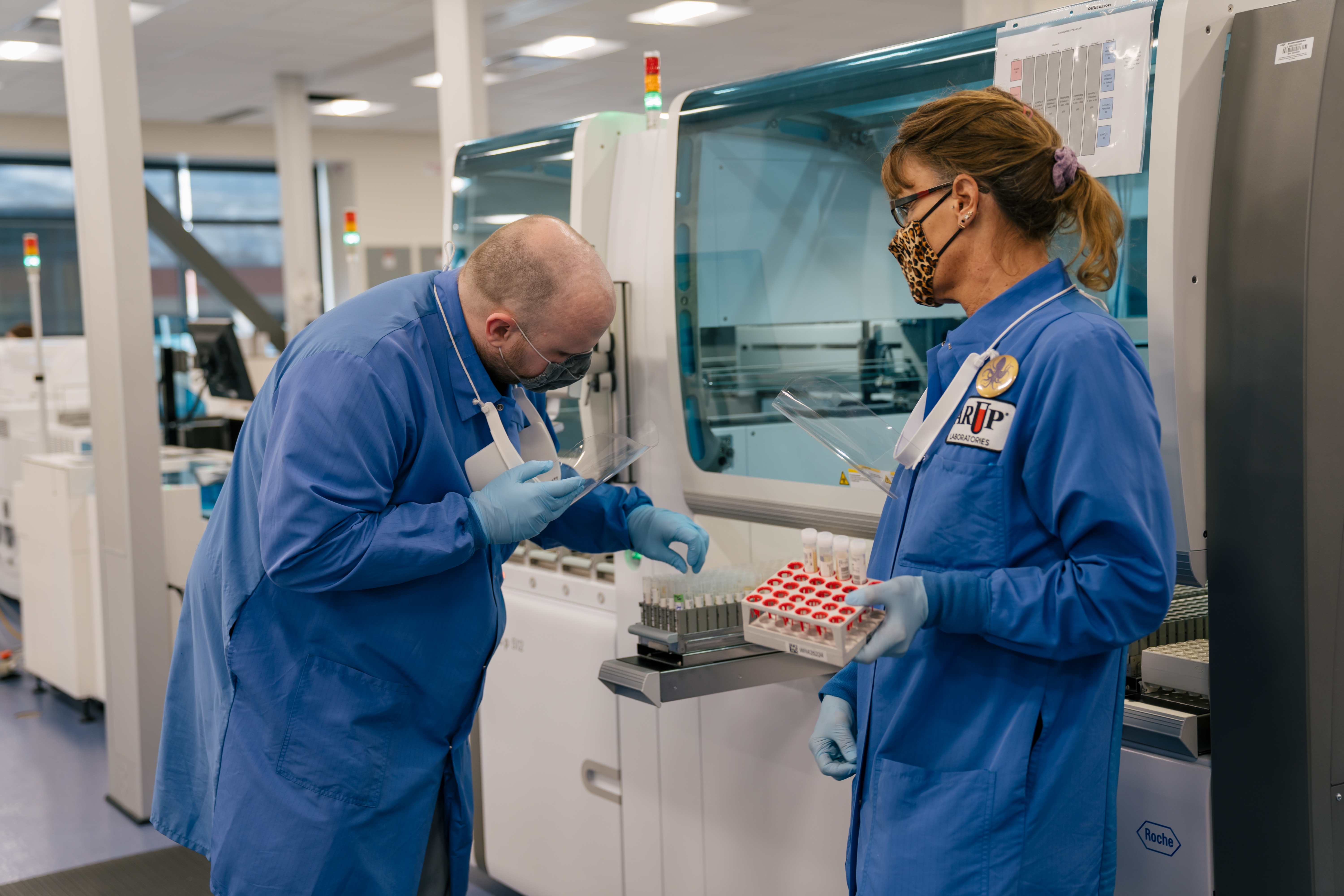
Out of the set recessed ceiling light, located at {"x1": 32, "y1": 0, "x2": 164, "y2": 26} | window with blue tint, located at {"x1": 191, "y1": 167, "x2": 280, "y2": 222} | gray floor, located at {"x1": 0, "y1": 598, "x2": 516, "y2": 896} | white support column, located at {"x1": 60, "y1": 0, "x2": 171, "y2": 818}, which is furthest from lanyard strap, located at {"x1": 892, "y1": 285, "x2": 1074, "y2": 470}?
window with blue tint, located at {"x1": 191, "y1": 167, "x2": 280, "y2": 222}

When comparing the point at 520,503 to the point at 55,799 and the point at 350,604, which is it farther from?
the point at 55,799

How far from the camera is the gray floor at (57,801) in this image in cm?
332

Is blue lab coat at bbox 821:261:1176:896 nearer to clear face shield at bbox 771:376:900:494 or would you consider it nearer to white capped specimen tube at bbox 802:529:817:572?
clear face shield at bbox 771:376:900:494

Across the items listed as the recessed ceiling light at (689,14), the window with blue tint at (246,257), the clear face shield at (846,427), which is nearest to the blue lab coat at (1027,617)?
the clear face shield at (846,427)

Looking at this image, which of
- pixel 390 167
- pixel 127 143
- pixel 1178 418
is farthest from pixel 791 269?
pixel 390 167

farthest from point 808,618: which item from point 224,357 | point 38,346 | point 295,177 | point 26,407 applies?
point 295,177

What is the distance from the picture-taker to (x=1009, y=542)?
1.30m

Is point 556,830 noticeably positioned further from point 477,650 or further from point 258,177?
point 258,177

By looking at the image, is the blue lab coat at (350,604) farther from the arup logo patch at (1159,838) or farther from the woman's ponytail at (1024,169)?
the arup logo patch at (1159,838)

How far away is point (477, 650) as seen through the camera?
67.8 inches

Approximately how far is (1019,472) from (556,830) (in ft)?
5.94

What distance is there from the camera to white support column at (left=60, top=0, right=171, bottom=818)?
3373mm

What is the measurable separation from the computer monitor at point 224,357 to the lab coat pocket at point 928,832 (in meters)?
4.67

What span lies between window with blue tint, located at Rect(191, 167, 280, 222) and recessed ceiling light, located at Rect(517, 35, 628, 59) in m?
4.91
